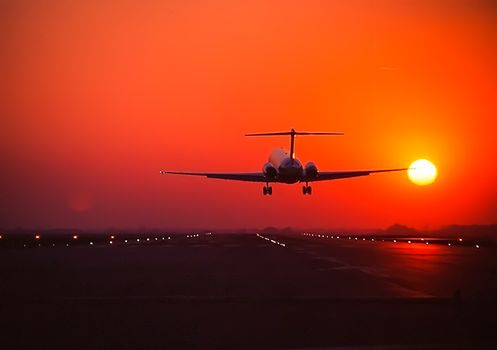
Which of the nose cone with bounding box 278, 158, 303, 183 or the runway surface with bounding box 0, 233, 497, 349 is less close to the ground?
the nose cone with bounding box 278, 158, 303, 183

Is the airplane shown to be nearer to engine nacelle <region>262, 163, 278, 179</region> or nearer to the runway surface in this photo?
engine nacelle <region>262, 163, 278, 179</region>

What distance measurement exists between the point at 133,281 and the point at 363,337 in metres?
12.7

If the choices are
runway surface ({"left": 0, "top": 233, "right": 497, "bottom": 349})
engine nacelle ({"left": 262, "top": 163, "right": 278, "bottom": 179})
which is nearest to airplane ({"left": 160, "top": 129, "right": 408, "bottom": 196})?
engine nacelle ({"left": 262, "top": 163, "right": 278, "bottom": 179})

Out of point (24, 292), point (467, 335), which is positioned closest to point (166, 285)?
point (24, 292)

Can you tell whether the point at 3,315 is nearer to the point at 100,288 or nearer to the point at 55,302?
the point at 55,302

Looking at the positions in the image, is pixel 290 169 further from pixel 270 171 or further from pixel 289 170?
pixel 270 171

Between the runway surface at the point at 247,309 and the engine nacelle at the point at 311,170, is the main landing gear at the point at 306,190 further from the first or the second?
the runway surface at the point at 247,309

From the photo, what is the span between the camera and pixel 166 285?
2088cm

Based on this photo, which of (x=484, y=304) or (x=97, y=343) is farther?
(x=484, y=304)

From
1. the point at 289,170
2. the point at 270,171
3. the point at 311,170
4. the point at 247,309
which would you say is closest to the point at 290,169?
the point at 289,170

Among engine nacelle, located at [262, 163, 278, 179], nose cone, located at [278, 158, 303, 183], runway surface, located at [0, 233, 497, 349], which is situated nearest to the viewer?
runway surface, located at [0, 233, 497, 349]

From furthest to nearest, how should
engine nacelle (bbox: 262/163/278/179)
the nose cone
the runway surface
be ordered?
engine nacelle (bbox: 262/163/278/179), the nose cone, the runway surface

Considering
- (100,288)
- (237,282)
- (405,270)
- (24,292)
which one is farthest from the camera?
(405,270)

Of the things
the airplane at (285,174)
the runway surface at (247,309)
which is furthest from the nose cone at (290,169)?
the runway surface at (247,309)
